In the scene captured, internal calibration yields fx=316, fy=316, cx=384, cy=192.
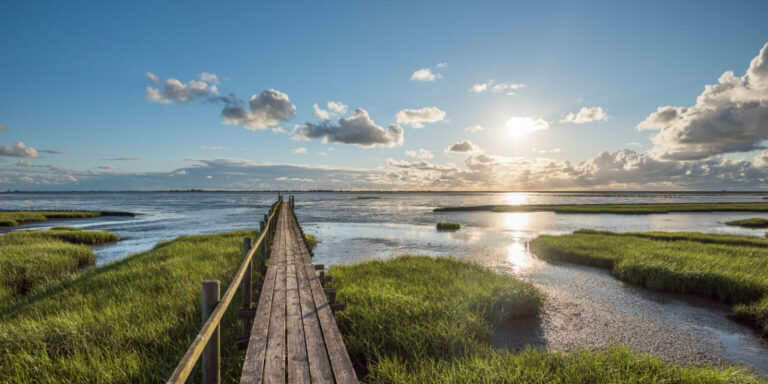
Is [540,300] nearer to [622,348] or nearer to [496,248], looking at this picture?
[622,348]

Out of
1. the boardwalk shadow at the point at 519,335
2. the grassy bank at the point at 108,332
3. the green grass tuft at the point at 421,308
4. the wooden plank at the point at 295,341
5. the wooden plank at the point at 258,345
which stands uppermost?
the wooden plank at the point at 258,345

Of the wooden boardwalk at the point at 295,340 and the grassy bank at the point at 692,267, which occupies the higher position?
the wooden boardwalk at the point at 295,340

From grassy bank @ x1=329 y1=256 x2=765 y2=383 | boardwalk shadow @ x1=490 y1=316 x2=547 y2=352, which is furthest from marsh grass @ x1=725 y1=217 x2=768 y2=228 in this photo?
boardwalk shadow @ x1=490 y1=316 x2=547 y2=352

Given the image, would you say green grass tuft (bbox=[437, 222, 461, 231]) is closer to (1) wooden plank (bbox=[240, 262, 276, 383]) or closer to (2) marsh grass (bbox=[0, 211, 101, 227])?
(1) wooden plank (bbox=[240, 262, 276, 383])

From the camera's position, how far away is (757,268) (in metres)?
11.3

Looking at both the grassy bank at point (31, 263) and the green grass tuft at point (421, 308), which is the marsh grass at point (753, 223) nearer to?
the green grass tuft at point (421, 308)

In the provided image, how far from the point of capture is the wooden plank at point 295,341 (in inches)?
151

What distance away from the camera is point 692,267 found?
12008 mm

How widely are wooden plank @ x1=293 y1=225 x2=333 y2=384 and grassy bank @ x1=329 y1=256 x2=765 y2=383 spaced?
1.13 metres

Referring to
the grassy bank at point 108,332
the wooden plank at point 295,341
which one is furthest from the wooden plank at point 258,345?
the grassy bank at point 108,332

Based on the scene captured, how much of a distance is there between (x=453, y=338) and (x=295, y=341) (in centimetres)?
358

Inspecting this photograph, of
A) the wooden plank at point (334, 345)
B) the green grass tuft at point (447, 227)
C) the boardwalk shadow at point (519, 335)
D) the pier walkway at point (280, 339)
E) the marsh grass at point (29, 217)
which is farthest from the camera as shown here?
the marsh grass at point (29, 217)

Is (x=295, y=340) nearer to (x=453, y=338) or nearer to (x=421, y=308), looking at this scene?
(x=453, y=338)

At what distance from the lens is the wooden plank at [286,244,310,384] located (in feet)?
12.5
